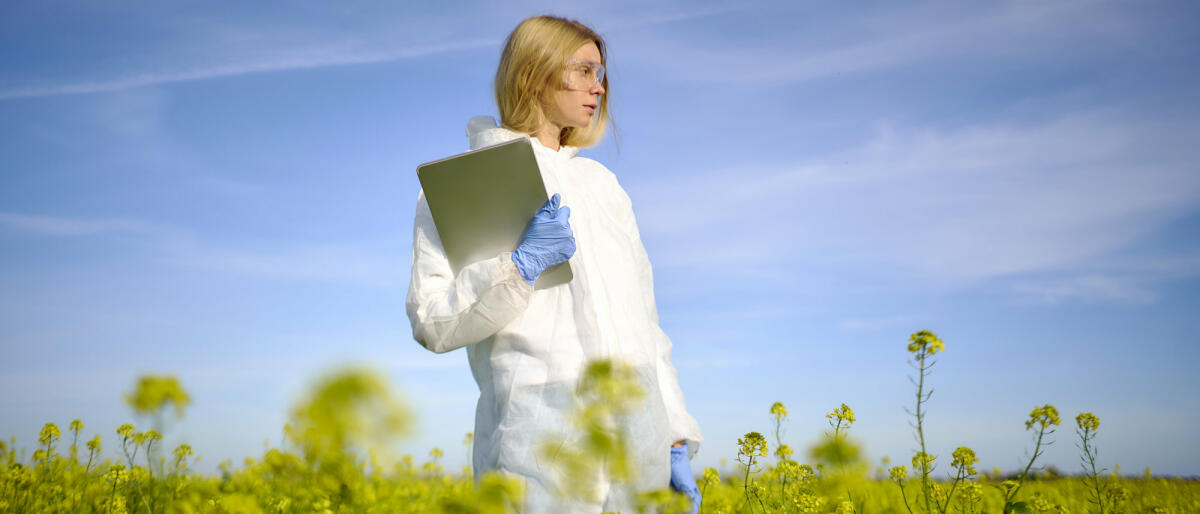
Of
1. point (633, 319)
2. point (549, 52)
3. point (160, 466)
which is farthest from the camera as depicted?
point (549, 52)

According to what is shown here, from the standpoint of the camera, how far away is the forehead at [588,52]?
284 centimetres

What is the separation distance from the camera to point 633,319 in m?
2.58

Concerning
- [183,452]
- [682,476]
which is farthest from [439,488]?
[682,476]

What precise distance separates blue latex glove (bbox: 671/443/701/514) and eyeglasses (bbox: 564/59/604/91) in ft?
4.98

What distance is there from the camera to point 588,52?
2893 mm

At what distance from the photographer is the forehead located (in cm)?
284

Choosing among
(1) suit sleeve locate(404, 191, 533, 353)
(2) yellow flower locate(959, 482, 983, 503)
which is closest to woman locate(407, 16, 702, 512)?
(1) suit sleeve locate(404, 191, 533, 353)

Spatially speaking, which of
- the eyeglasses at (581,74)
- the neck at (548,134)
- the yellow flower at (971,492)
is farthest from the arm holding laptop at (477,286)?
the yellow flower at (971,492)

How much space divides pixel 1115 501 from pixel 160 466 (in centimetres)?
370

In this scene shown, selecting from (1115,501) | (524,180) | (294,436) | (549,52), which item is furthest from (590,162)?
(1115,501)

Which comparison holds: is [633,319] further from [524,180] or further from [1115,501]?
[1115,501]

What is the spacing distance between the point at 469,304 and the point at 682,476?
1.06m

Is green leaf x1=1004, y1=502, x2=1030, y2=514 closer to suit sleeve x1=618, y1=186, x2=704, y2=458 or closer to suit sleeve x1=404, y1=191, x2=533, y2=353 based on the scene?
suit sleeve x1=618, y1=186, x2=704, y2=458

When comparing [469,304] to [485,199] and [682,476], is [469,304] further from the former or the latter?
[682,476]
